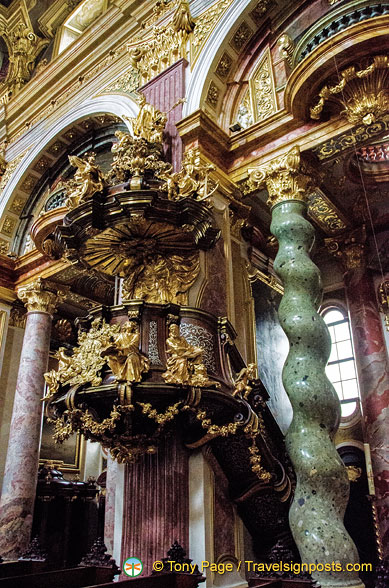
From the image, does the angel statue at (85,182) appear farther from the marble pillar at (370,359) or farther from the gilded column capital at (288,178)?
the marble pillar at (370,359)

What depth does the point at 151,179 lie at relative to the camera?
228 inches

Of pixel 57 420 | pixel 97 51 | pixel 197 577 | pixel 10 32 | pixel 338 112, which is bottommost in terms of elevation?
pixel 197 577

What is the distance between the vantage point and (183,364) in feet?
15.6

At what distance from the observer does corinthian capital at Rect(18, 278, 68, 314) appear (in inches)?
369

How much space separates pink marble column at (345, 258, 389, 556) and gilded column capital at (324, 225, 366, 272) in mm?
56

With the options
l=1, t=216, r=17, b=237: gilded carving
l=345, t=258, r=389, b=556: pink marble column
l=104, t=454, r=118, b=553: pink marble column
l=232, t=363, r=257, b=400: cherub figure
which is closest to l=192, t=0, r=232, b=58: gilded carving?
l=345, t=258, r=389, b=556: pink marble column

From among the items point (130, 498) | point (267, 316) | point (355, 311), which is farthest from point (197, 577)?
point (355, 311)

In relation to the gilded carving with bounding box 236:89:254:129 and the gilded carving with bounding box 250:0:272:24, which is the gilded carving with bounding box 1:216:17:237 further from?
the gilded carving with bounding box 250:0:272:24

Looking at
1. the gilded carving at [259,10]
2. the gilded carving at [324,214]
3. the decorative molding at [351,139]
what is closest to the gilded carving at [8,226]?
the gilded carving at [324,214]

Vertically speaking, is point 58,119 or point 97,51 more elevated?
point 97,51

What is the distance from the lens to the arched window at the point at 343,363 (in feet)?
29.1

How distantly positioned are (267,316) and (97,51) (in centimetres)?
608

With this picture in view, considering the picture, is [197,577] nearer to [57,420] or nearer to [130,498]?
[130,498]

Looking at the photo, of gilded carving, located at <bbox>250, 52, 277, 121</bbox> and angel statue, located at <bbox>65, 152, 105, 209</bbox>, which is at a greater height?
gilded carving, located at <bbox>250, 52, 277, 121</bbox>
